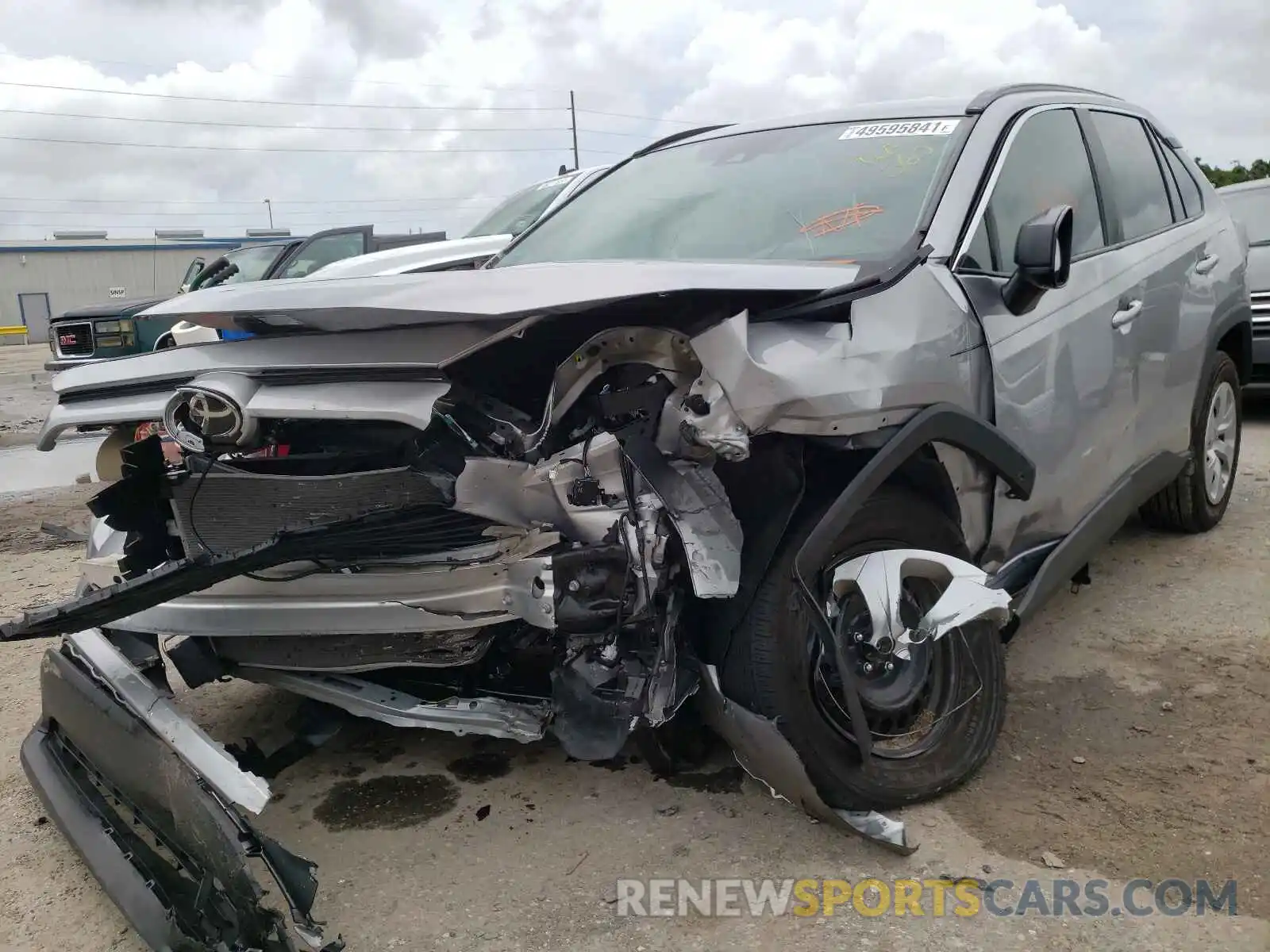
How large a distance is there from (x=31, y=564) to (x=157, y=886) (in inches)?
150

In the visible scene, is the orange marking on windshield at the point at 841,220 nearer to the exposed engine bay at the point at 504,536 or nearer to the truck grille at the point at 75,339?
the exposed engine bay at the point at 504,536

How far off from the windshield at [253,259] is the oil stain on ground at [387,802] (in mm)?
8723

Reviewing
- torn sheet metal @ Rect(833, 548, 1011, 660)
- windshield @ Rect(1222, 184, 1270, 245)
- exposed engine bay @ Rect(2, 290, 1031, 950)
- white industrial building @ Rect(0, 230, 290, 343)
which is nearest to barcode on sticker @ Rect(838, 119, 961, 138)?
exposed engine bay @ Rect(2, 290, 1031, 950)

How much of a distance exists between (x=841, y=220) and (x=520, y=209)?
6499mm

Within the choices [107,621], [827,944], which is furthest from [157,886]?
[827,944]

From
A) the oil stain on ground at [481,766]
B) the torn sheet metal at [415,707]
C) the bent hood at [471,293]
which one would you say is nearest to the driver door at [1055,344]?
the bent hood at [471,293]

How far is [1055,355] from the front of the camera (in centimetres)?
317

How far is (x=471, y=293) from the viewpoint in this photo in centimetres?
238

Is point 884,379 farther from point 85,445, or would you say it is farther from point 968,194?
point 85,445

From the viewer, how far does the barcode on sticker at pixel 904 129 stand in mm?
3320

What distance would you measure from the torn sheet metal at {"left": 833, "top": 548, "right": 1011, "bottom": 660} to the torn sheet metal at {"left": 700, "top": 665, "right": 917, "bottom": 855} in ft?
1.25

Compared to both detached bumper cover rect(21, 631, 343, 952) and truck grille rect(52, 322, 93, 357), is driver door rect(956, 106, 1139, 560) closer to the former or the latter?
detached bumper cover rect(21, 631, 343, 952)

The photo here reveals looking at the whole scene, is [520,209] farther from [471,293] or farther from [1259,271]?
[471,293]

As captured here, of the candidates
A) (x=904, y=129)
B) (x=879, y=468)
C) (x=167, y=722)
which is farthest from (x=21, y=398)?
(x=879, y=468)
